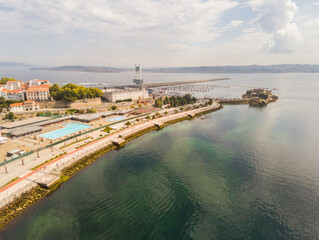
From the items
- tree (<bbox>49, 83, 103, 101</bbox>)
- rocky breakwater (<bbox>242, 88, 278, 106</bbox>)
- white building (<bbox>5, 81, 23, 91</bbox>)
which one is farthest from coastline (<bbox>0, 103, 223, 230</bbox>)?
rocky breakwater (<bbox>242, 88, 278, 106</bbox>)

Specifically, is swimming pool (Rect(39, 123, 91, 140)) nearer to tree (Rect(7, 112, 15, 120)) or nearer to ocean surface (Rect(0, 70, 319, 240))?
ocean surface (Rect(0, 70, 319, 240))

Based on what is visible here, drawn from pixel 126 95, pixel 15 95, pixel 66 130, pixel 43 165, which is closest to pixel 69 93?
pixel 15 95

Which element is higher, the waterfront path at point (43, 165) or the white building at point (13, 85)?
the white building at point (13, 85)

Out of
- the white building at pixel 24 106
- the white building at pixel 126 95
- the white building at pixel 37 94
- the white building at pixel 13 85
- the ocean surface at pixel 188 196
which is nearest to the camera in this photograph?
the ocean surface at pixel 188 196

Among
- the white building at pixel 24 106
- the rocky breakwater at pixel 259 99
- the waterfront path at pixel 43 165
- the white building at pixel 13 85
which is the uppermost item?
the white building at pixel 13 85

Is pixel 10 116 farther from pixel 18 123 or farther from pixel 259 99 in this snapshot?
pixel 259 99

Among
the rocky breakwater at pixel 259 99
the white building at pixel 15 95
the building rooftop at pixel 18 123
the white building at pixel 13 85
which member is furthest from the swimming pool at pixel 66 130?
the rocky breakwater at pixel 259 99

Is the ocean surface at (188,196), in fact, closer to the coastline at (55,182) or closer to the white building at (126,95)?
the coastline at (55,182)
